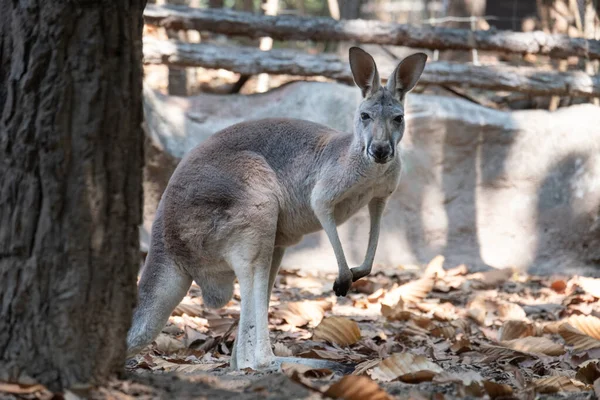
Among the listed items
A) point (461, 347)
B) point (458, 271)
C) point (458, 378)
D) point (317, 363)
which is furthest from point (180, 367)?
point (458, 271)

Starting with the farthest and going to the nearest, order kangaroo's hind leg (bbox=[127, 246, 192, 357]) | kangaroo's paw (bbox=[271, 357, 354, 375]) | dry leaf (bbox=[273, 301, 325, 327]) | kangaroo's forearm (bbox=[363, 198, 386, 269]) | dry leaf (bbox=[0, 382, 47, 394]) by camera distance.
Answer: dry leaf (bbox=[273, 301, 325, 327]) → kangaroo's forearm (bbox=[363, 198, 386, 269]) → kangaroo's hind leg (bbox=[127, 246, 192, 357]) → kangaroo's paw (bbox=[271, 357, 354, 375]) → dry leaf (bbox=[0, 382, 47, 394])

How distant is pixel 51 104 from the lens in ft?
7.86

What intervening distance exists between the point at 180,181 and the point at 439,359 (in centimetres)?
162

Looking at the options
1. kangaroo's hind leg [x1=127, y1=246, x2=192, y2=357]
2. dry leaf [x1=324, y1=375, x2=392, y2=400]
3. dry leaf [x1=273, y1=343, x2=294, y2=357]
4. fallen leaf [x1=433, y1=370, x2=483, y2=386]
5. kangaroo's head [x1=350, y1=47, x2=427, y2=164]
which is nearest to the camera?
dry leaf [x1=324, y1=375, x2=392, y2=400]

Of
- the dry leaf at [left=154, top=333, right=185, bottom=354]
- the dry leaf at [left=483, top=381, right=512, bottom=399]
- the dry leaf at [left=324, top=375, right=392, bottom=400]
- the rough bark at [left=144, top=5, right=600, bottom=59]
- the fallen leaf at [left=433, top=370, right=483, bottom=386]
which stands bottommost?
the dry leaf at [left=154, top=333, right=185, bottom=354]

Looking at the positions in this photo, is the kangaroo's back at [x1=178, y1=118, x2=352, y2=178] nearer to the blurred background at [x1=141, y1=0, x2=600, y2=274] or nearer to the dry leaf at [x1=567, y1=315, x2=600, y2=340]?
the dry leaf at [x1=567, y1=315, x2=600, y2=340]

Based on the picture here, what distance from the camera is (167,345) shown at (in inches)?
173

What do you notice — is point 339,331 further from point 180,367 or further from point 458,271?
point 458,271

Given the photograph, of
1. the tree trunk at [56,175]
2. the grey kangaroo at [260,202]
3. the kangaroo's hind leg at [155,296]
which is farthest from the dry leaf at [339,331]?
the tree trunk at [56,175]

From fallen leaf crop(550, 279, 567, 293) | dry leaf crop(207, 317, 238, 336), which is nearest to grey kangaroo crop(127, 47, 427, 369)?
dry leaf crop(207, 317, 238, 336)

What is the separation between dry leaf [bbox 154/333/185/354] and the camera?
14.3 ft

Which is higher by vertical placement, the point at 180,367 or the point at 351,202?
the point at 351,202

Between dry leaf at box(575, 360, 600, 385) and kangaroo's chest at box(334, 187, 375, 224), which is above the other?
kangaroo's chest at box(334, 187, 375, 224)

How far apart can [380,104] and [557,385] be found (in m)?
1.88
